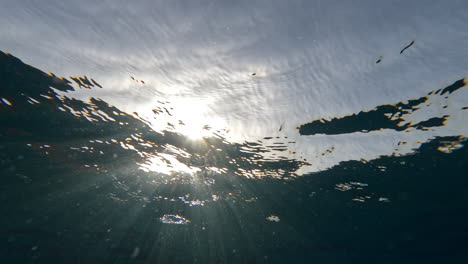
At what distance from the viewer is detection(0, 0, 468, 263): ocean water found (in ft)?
25.3

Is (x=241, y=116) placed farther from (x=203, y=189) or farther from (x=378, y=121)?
(x=203, y=189)

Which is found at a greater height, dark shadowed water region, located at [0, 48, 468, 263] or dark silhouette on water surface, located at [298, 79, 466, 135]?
dark silhouette on water surface, located at [298, 79, 466, 135]

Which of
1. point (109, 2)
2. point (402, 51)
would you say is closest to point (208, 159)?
point (109, 2)

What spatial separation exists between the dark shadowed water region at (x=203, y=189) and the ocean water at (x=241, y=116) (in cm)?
13

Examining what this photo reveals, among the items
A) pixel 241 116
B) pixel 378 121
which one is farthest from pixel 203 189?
pixel 378 121

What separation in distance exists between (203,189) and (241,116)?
919 cm

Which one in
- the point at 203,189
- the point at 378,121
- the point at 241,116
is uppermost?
the point at 378,121

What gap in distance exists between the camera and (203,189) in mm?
18688

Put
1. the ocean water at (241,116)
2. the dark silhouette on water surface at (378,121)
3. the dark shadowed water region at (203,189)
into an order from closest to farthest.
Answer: the ocean water at (241,116), the dark silhouette on water surface at (378,121), the dark shadowed water region at (203,189)

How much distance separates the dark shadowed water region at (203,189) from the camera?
37.9 feet

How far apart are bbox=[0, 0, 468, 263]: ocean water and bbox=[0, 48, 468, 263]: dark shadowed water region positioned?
0.13 meters

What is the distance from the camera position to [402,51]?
7.89 m

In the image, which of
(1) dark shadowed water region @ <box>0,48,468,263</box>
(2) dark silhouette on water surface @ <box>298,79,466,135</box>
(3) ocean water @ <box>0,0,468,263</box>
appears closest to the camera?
(3) ocean water @ <box>0,0,468,263</box>

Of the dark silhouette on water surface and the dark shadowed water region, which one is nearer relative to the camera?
the dark silhouette on water surface
